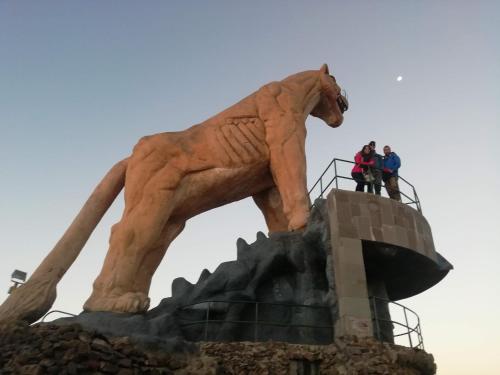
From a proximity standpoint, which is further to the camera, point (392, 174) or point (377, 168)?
point (392, 174)

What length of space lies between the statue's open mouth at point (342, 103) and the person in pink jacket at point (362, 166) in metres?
5.01

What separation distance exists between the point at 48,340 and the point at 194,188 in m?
5.24

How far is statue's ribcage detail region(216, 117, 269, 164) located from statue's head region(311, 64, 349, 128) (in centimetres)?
329

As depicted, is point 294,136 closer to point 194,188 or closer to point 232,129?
point 232,129

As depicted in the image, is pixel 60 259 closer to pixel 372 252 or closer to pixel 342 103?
pixel 372 252

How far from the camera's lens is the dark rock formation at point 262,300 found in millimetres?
8773

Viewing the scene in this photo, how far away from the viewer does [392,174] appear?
36.2ft

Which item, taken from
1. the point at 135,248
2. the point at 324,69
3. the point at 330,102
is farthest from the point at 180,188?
the point at 324,69

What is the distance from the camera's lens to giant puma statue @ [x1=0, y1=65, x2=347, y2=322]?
9562 mm

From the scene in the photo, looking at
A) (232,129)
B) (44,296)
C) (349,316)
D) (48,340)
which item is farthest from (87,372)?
(232,129)

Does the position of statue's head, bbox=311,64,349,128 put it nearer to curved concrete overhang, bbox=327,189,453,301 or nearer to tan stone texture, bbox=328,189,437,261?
curved concrete overhang, bbox=327,189,453,301

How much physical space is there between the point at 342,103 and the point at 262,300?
816cm

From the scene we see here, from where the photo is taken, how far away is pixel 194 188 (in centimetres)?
1132

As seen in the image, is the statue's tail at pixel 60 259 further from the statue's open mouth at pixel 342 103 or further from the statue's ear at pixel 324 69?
the statue's open mouth at pixel 342 103
